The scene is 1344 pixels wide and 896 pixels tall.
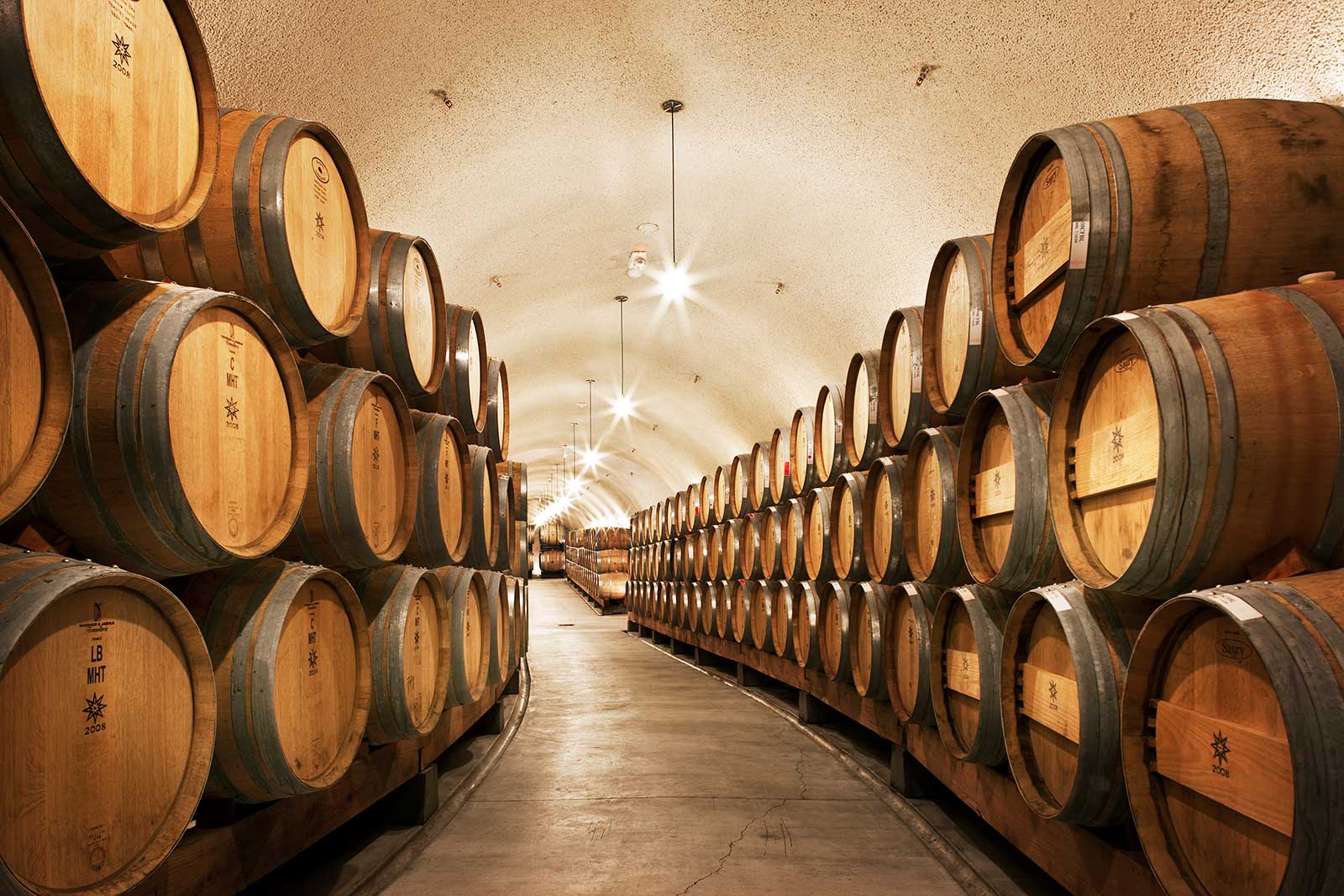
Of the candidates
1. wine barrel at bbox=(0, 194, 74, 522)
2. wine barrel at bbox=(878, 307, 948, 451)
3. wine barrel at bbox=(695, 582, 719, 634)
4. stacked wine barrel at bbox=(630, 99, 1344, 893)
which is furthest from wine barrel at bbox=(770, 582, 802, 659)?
wine barrel at bbox=(0, 194, 74, 522)

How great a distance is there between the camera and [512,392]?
42.3 ft

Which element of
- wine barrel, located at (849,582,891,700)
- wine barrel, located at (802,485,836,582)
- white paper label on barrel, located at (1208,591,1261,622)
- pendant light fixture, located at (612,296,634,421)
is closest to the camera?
white paper label on barrel, located at (1208,591,1261,622)

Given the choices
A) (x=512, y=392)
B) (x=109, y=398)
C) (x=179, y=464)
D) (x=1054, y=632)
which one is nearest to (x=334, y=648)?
(x=179, y=464)

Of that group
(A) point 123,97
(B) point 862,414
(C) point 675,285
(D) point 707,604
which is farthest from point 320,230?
(D) point 707,604

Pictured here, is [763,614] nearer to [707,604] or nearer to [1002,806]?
[707,604]

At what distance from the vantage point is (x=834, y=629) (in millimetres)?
5500

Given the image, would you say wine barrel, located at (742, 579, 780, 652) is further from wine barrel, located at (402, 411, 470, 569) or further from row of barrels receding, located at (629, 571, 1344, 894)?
wine barrel, located at (402, 411, 470, 569)

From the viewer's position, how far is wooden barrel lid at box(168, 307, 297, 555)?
6.63 ft

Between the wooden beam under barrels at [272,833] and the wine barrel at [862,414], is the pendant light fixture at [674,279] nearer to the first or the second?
the wine barrel at [862,414]

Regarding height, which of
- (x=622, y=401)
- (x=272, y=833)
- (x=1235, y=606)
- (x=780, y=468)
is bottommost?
(x=272, y=833)

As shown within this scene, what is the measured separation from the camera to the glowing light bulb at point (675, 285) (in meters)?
8.46

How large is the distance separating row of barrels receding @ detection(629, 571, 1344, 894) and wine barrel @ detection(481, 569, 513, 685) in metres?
2.28

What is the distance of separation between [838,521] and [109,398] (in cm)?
404

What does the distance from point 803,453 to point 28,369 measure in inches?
205
